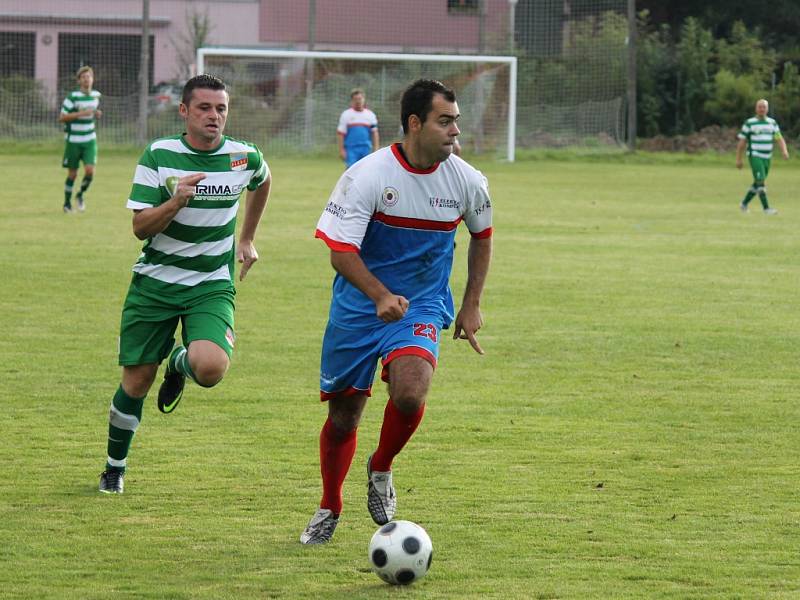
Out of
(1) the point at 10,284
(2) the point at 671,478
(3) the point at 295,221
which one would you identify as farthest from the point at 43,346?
(3) the point at 295,221

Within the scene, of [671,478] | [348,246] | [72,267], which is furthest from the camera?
[72,267]

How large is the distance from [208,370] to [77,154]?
15.3 metres

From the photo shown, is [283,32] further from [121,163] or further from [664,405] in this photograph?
[664,405]

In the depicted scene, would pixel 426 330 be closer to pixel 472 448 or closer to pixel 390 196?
pixel 390 196

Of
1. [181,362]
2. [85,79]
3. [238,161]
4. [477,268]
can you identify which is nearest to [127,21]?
[85,79]

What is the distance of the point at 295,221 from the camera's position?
19.7 meters

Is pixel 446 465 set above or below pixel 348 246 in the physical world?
below

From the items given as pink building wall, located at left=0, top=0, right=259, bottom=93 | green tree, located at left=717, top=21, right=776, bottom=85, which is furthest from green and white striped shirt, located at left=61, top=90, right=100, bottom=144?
green tree, located at left=717, top=21, right=776, bottom=85

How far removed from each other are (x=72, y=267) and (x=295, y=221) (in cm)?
579

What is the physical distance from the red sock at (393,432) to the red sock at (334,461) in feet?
0.42

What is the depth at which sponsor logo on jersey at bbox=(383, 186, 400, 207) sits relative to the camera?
538cm

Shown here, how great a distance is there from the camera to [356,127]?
26125mm

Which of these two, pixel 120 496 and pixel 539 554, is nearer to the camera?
pixel 539 554

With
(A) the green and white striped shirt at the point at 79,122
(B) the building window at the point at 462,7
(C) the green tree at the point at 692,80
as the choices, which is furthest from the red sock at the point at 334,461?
(B) the building window at the point at 462,7
